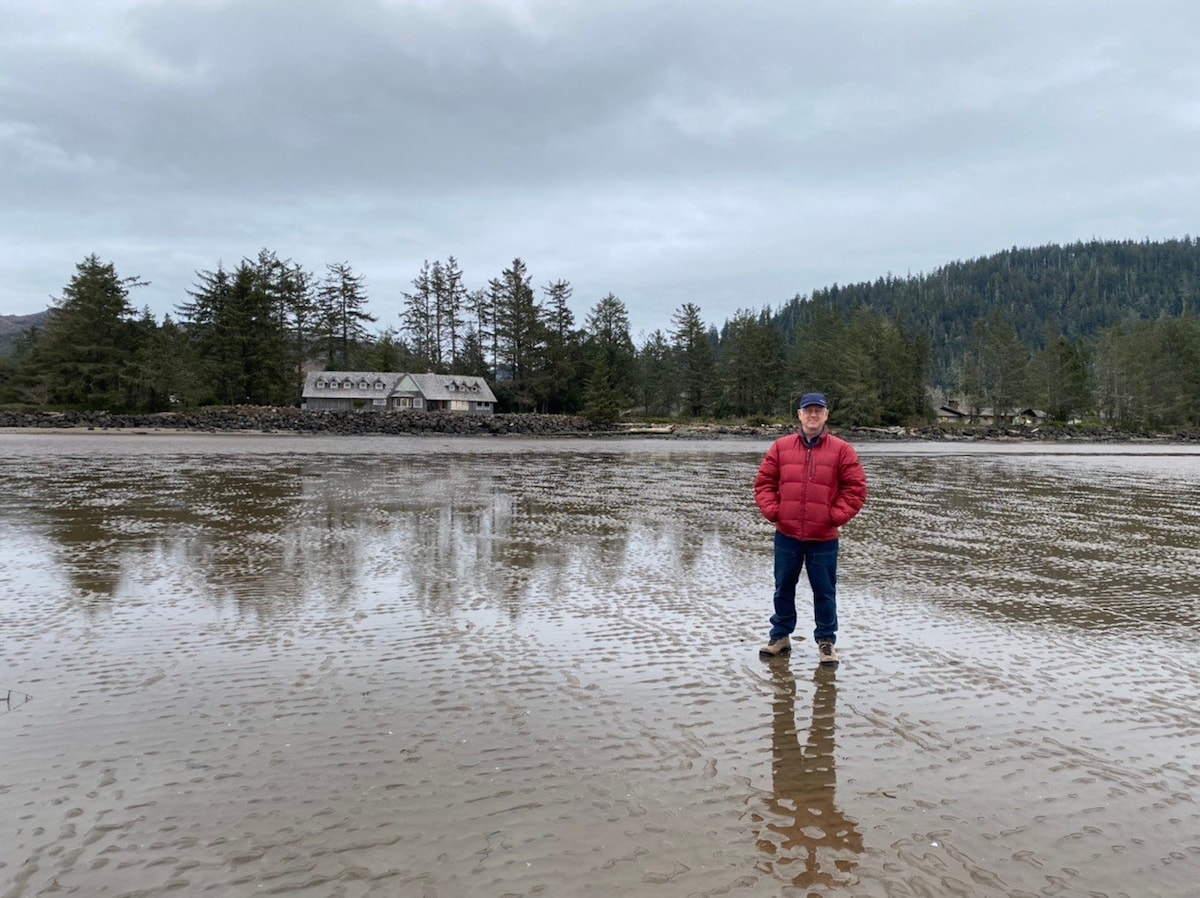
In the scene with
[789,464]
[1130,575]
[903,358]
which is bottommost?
[1130,575]

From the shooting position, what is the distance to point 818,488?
6.08 meters

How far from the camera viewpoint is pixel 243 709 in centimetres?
484

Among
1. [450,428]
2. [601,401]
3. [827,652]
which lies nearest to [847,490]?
[827,652]

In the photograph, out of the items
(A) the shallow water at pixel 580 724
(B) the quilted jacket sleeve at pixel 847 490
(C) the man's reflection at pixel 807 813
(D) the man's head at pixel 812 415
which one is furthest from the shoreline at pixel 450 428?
(C) the man's reflection at pixel 807 813

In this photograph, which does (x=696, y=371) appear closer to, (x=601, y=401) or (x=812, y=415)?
(x=601, y=401)

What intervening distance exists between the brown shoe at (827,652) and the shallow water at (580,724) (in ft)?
0.44

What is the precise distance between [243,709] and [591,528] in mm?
8657

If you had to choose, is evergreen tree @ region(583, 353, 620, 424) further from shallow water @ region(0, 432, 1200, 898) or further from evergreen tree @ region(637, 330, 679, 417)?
shallow water @ region(0, 432, 1200, 898)

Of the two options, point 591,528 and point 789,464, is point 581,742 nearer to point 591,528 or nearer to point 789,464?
point 789,464

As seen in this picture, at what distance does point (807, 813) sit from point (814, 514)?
281 centimetres

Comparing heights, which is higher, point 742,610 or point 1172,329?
point 1172,329

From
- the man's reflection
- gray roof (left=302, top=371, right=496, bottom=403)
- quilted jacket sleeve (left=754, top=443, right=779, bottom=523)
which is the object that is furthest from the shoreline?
the man's reflection

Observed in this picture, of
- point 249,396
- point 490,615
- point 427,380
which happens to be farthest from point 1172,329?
point 490,615

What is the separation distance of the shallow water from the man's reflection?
0.06 ft
